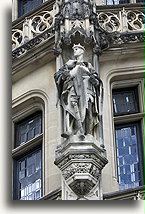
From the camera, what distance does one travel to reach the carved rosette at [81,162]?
41.5 feet

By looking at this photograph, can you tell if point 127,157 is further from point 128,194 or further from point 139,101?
point 128,194

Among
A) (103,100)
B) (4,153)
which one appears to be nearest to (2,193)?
(4,153)

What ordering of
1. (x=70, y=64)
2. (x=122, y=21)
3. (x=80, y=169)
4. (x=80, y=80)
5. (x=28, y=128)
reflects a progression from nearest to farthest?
(x=80, y=169) → (x=80, y=80) → (x=70, y=64) → (x=28, y=128) → (x=122, y=21)

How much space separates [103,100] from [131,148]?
0.69 m

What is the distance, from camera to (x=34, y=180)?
14.0 meters

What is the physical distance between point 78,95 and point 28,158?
5.26 ft

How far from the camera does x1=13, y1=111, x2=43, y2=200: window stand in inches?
549

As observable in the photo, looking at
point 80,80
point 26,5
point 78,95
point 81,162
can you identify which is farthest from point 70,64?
point 26,5

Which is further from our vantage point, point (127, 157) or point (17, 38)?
point (17, 38)

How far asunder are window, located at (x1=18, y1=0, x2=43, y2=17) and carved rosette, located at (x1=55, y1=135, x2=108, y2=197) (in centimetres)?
341

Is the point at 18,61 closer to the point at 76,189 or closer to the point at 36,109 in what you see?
the point at 36,109

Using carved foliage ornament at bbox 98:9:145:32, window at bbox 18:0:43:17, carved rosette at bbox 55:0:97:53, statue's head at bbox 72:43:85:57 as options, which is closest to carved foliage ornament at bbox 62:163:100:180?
statue's head at bbox 72:43:85:57

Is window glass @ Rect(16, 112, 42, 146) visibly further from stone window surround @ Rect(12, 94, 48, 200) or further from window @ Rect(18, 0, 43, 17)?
window @ Rect(18, 0, 43, 17)

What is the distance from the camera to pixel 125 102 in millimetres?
14539
